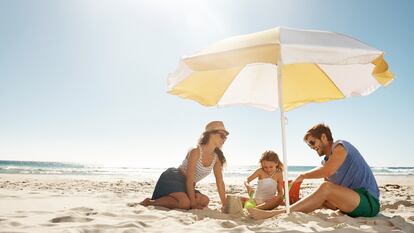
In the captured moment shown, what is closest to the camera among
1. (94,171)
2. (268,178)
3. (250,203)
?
(250,203)

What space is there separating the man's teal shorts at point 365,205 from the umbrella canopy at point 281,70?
134cm

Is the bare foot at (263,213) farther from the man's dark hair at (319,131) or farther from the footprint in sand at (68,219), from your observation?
the footprint in sand at (68,219)

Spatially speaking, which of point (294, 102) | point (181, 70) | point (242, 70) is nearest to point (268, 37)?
point (181, 70)

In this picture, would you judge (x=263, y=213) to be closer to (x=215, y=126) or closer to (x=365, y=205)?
(x=365, y=205)

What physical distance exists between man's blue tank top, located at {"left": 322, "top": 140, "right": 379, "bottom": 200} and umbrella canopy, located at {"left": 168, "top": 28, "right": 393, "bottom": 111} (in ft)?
2.99

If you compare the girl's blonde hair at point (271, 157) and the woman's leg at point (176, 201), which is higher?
the girl's blonde hair at point (271, 157)

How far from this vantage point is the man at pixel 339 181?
375cm

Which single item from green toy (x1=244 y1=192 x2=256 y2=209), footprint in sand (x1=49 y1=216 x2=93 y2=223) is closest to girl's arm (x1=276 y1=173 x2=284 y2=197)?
green toy (x1=244 y1=192 x2=256 y2=209)

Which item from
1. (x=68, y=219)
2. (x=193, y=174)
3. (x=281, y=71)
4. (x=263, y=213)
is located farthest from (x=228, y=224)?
(x=281, y=71)

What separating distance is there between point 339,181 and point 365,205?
38 centimetres

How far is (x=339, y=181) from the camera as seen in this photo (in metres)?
4.07

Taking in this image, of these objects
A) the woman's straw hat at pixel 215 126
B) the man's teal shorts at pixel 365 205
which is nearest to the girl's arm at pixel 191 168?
the woman's straw hat at pixel 215 126

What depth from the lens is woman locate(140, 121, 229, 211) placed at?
191 inches

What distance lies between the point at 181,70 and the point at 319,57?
162 cm
